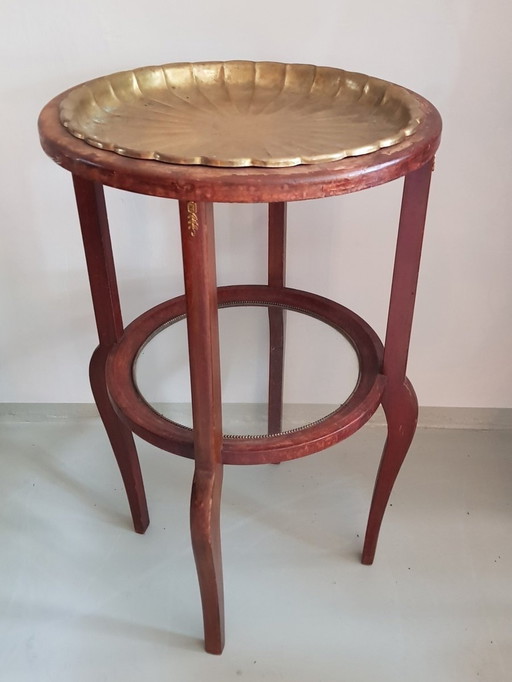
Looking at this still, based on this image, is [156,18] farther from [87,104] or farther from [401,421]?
[401,421]

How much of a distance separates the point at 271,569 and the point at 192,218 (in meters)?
0.76

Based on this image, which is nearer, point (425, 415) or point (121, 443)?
point (121, 443)

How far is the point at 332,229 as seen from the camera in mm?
1241

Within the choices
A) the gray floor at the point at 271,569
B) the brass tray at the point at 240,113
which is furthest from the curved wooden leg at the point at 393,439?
the brass tray at the point at 240,113

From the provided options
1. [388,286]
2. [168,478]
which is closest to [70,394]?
[168,478]

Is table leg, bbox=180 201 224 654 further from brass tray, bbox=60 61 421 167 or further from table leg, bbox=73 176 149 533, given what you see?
table leg, bbox=73 176 149 533

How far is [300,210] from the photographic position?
4.02ft

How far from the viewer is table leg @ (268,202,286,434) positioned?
1113 millimetres

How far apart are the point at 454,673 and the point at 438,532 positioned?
279 millimetres

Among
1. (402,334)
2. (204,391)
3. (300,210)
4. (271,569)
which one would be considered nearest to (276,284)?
(300,210)

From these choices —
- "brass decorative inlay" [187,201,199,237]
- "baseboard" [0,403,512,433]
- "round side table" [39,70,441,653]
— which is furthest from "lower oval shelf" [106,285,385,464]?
"baseboard" [0,403,512,433]

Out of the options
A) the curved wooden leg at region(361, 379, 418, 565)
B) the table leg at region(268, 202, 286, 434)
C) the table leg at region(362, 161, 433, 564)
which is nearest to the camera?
the table leg at region(362, 161, 433, 564)

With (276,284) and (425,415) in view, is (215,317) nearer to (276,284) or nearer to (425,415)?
(276,284)

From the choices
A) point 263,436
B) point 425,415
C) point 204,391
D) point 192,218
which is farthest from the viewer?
point 425,415
